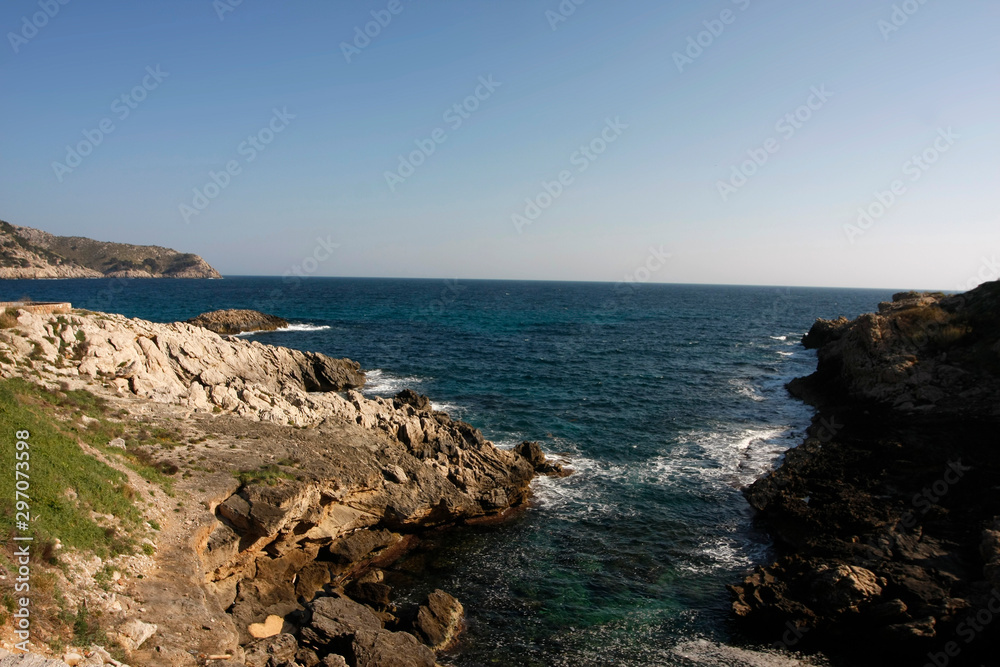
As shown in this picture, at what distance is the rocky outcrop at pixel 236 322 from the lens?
72.3m

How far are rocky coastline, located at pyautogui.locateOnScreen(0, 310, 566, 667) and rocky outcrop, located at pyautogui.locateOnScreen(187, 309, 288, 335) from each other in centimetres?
4470

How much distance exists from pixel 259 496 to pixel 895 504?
2698 centimetres

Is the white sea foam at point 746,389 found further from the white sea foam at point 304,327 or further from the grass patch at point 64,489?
the white sea foam at point 304,327

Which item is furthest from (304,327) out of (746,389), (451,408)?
(746,389)

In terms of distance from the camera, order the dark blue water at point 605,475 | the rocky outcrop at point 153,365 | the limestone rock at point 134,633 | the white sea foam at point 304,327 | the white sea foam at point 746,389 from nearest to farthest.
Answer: the limestone rock at point 134,633
the dark blue water at point 605,475
the rocky outcrop at point 153,365
the white sea foam at point 746,389
the white sea foam at point 304,327

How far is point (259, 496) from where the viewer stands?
18.1m

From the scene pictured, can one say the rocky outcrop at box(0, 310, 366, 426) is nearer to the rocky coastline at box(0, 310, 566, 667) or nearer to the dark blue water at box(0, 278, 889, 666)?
the rocky coastline at box(0, 310, 566, 667)

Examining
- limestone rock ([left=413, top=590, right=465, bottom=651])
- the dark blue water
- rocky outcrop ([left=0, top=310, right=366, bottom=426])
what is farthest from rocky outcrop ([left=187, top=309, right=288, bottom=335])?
limestone rock ([left=413, top=590, right=465, bottom=651])

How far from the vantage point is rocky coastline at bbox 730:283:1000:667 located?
16.5 metres

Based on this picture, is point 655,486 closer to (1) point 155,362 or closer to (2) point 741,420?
(2) point 741,420

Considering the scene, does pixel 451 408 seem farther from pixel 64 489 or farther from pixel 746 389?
pixel 746 389

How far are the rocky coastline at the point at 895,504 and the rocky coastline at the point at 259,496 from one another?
11.9m

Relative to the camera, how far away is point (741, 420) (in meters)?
39.9

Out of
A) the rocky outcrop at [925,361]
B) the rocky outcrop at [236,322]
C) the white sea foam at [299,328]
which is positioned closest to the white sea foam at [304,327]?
the white sea foam at [299,328]
